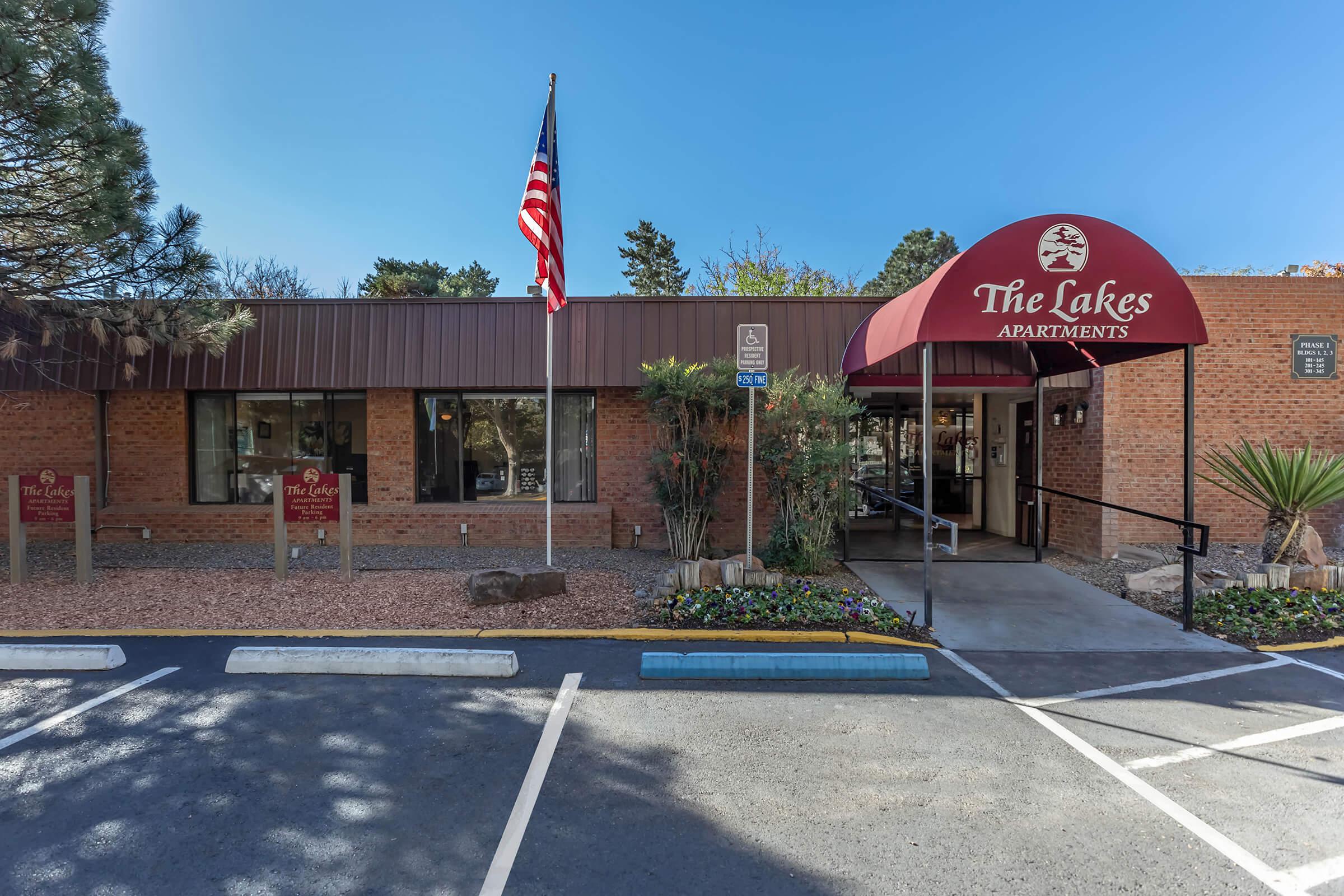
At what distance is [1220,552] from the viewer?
31.0 ft

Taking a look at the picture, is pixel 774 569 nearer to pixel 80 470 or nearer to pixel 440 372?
pixel 440 372

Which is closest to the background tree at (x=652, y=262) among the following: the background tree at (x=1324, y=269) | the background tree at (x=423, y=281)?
the background tree at (x=423, y=281)

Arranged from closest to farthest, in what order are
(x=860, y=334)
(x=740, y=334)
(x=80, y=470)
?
(x=740, y=334) → (x=860, y=334) → (x=80, y=470)

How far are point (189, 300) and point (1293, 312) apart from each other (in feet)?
52.3

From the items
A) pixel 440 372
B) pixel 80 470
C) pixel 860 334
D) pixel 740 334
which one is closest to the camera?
pixel 740 334

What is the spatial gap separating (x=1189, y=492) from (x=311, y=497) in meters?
9.89

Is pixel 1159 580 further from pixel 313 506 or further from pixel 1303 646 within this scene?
pixel 313 506

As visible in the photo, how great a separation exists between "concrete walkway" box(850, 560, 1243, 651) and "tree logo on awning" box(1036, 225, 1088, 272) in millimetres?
3533

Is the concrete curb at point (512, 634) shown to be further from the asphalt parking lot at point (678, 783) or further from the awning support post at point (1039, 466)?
the awning support post at point (1039, 466)

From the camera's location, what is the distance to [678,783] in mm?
3523

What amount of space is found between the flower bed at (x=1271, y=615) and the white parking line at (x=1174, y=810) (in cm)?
319

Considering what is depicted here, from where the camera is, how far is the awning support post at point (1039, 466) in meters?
9.41

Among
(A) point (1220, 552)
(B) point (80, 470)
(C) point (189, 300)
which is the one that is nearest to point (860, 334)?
(A) point (1220, 552)

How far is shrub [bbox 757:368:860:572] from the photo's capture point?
8055 millimetres
